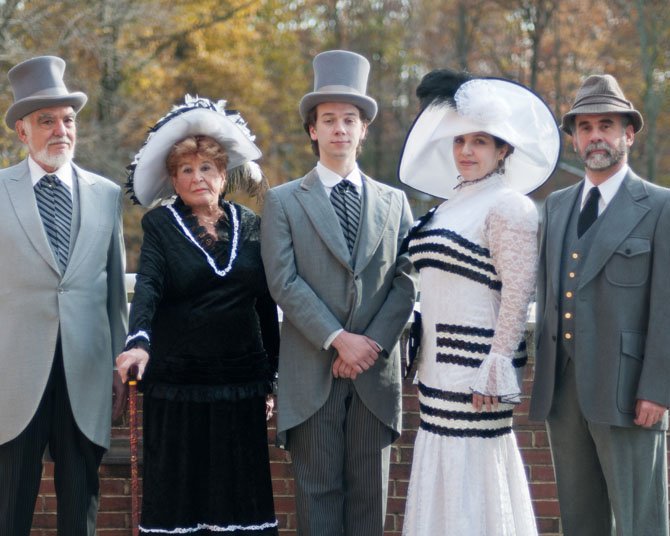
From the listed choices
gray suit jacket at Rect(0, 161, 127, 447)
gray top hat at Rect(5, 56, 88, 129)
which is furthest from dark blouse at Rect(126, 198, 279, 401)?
gray top hat at Rect(5, 56, 88, 129)

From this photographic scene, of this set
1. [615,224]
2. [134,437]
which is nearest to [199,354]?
[134,437]

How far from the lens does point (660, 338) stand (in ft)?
12.1

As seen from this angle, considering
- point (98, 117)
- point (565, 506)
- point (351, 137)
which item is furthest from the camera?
point (98, 117)

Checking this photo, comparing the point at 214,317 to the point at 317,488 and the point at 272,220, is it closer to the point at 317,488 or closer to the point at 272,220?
the point at 272,220

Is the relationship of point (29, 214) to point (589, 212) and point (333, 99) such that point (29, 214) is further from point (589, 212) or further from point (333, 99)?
point (589, 212)

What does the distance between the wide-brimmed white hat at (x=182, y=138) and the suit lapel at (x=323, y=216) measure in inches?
10.8

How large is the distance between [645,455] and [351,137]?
1677mm

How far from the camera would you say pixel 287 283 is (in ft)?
13.2

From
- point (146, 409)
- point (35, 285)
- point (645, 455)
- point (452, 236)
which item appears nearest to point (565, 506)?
point (645, 455)

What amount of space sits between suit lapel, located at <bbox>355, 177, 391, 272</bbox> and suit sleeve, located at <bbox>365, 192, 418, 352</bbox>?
103 mm

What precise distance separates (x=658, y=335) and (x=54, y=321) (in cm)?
229

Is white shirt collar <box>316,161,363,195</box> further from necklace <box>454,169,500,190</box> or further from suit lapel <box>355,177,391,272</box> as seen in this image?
necklace <box>454,169,500,190</box>

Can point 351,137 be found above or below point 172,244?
above

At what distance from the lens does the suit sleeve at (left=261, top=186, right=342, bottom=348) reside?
3.96 m
